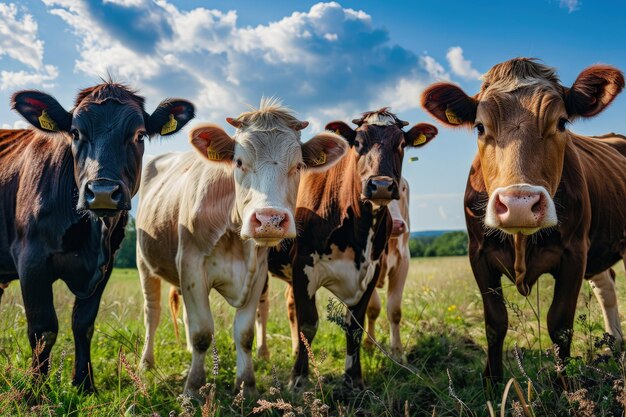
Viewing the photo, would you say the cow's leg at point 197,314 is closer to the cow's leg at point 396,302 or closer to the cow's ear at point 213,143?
the cow's ear at point 213,143

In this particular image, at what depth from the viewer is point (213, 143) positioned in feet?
17.2

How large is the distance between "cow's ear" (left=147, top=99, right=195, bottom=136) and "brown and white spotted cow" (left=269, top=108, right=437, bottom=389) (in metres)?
1.57

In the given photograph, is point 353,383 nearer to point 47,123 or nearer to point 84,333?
point 84,333

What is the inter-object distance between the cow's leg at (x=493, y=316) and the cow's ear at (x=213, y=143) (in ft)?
8.24

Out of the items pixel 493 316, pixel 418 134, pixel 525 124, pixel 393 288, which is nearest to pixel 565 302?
pixel 493 316

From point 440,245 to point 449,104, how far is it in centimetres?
5834

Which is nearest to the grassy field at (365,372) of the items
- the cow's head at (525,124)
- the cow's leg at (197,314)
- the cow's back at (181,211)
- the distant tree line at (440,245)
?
the cow's leg at (197,314)

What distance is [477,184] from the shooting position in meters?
5.10

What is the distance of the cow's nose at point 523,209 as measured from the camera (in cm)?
389

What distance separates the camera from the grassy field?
146 inches

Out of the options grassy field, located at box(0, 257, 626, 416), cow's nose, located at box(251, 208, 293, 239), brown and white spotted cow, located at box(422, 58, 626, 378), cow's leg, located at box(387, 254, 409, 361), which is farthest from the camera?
cow's leg, located at box(387, 254, 409, 361)

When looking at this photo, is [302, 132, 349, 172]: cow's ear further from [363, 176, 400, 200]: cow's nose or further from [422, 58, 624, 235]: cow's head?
[422, 58, 624, 235]: cow's head

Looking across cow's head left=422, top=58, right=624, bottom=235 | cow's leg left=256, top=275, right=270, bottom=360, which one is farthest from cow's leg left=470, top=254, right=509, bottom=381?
cow's leg left=256, top=275, right=270, bottom=360

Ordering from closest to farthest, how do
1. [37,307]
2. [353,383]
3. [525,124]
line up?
[525,124], [37,307], [353,383]
